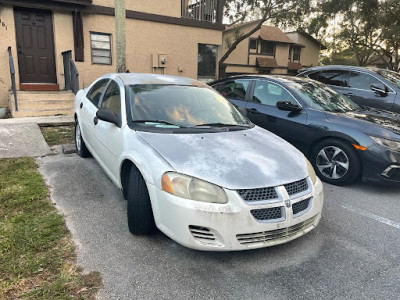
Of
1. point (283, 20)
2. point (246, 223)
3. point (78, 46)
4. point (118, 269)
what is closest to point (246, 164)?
point (246, 223)

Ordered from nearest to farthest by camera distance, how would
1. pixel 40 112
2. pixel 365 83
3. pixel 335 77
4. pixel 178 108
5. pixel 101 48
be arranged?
pixel 178 108, pixel 365 83, pixel 335 77, pixel 40 112, pixel 101 48

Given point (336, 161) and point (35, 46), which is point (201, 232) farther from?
point (35, 46)

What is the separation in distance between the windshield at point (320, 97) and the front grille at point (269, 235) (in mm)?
2742

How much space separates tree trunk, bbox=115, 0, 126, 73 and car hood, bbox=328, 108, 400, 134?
16.0 feet

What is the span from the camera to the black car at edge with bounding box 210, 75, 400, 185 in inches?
165

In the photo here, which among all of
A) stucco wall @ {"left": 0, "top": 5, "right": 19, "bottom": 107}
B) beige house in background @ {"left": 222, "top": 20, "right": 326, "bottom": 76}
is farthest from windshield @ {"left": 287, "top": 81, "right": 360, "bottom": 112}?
beige house in background @ {"left": 222, "top": 20, "right": 326, "bottom": 76}

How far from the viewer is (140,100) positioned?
143 inches

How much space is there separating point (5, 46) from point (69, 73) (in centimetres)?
180

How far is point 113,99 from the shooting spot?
3936 millimetres

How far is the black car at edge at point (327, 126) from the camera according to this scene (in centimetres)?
420

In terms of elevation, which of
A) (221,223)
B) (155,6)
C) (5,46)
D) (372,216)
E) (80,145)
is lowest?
(372,216)

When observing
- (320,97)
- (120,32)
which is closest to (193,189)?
(320,97)

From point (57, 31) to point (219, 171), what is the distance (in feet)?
30.6

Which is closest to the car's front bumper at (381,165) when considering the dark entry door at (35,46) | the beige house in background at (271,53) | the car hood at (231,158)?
the car hood at (231,158)
